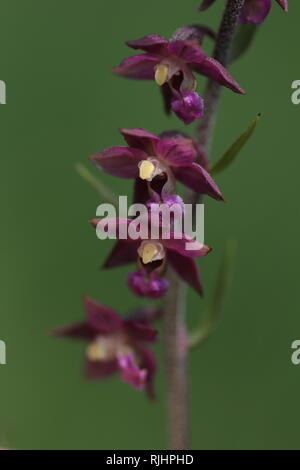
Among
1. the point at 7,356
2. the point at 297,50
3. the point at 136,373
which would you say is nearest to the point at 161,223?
the point at 136,373

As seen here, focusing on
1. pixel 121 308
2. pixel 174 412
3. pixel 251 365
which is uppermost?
pixel 121 308

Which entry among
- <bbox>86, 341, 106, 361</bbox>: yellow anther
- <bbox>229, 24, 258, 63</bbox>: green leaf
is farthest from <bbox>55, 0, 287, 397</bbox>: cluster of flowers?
<bbox>86, 341, 106, 361</bbox>: yellow anther

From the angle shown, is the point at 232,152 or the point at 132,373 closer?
the point at 232,152

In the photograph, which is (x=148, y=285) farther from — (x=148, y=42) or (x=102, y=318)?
(x=148, y=42)

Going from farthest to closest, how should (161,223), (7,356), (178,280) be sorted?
(7,356)
(178,280)
(161,223)

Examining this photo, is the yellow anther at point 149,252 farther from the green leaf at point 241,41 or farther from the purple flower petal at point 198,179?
the green leaf at point 241,41

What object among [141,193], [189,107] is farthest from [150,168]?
[189,107]

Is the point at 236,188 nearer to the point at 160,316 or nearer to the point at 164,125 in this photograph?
the point at 164,125
